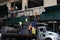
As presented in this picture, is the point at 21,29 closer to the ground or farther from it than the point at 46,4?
closer to the ground

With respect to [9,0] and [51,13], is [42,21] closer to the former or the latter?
[51,13]

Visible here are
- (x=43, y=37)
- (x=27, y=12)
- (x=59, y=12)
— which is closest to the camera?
(x=43, y=37)

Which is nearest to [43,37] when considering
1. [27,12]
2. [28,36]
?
[28,36]

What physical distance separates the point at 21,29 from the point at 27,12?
669 centimetres

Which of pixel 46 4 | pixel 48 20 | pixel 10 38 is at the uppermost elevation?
pixel 46 4

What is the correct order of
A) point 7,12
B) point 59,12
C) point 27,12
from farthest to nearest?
1. point 7,12
2. point 27,12
3. point 59,12

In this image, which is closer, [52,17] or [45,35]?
[45,35]

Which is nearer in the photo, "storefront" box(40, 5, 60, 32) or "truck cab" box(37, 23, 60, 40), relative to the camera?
"truck cab" box(37, 23, 60, 40)

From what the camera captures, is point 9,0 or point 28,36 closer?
point 28,36

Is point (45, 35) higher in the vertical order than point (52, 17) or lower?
lower

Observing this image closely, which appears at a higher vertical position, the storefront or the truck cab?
the storefront

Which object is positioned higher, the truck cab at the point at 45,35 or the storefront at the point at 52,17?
the storefront at the point at 52,17

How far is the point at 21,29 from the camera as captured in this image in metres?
23.2

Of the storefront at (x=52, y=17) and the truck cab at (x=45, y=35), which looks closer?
the truck cab at (x=45, y=35)
